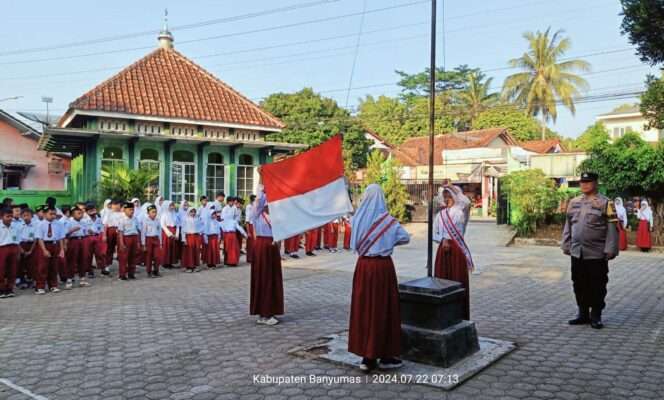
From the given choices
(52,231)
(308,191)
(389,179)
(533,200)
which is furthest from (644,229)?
(52,231)

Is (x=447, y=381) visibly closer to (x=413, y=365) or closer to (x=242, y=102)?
(x=413, y=365)

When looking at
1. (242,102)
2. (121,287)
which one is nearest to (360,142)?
(242,102)

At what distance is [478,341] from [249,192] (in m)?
15.8

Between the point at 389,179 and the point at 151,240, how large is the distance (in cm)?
1454

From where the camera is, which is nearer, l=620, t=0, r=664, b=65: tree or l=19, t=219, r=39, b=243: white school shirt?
l=620, t=0, r=664, b=65: tree

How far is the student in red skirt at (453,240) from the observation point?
670cm

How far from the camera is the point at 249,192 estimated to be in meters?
20.6

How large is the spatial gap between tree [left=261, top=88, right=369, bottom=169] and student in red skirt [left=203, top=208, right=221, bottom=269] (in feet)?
61.8

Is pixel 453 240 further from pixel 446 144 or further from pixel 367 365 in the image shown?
pixel 446 144

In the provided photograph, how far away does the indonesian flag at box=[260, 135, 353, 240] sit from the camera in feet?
20.2

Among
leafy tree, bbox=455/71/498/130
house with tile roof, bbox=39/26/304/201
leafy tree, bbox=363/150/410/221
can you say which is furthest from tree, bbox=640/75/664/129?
leafy tree, bbox=455/71/498/130

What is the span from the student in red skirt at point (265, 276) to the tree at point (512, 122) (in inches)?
1625

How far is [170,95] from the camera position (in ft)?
65.5

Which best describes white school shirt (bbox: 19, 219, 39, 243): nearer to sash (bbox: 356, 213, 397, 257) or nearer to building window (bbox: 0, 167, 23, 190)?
sash (bbox: 356, 213, 397, 257)
